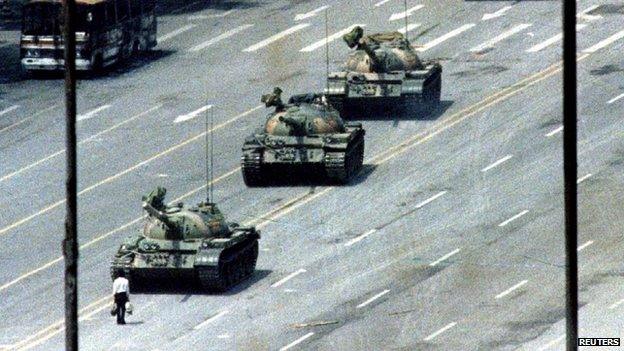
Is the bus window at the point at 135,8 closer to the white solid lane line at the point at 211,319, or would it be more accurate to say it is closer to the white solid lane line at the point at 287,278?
the white solid lane line at the point at 287,278

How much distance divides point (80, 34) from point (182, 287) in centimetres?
2753

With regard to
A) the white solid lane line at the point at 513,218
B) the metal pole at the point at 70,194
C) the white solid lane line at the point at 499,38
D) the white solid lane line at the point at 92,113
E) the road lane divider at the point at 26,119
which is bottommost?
the road lane divider at the point at 26,119

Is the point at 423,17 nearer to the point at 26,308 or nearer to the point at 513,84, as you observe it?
the point at 513,84

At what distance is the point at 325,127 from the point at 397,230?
6871 mm

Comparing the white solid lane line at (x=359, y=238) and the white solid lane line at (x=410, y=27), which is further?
the white solid lane line at (x=410, y=27)

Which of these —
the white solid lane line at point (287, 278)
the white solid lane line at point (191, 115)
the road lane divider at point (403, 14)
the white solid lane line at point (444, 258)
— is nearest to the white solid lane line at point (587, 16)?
the road lane divider at point (403, 14)

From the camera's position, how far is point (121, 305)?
175 feet

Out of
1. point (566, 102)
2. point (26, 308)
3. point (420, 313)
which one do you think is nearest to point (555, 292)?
point (420, 313)

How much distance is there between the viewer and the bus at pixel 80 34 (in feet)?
271

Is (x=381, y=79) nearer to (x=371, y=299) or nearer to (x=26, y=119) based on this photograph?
(x=26, y=119)

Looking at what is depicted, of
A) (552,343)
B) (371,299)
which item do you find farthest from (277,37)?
(552,343)

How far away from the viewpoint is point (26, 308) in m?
55.9

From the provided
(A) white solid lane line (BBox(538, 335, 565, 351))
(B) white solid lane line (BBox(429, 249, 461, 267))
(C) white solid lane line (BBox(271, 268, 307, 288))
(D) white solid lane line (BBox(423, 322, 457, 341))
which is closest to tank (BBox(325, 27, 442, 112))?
(B) white solid lane line (BBox(429, 249, 461, 267))

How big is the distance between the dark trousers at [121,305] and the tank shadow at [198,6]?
43.4 metres
